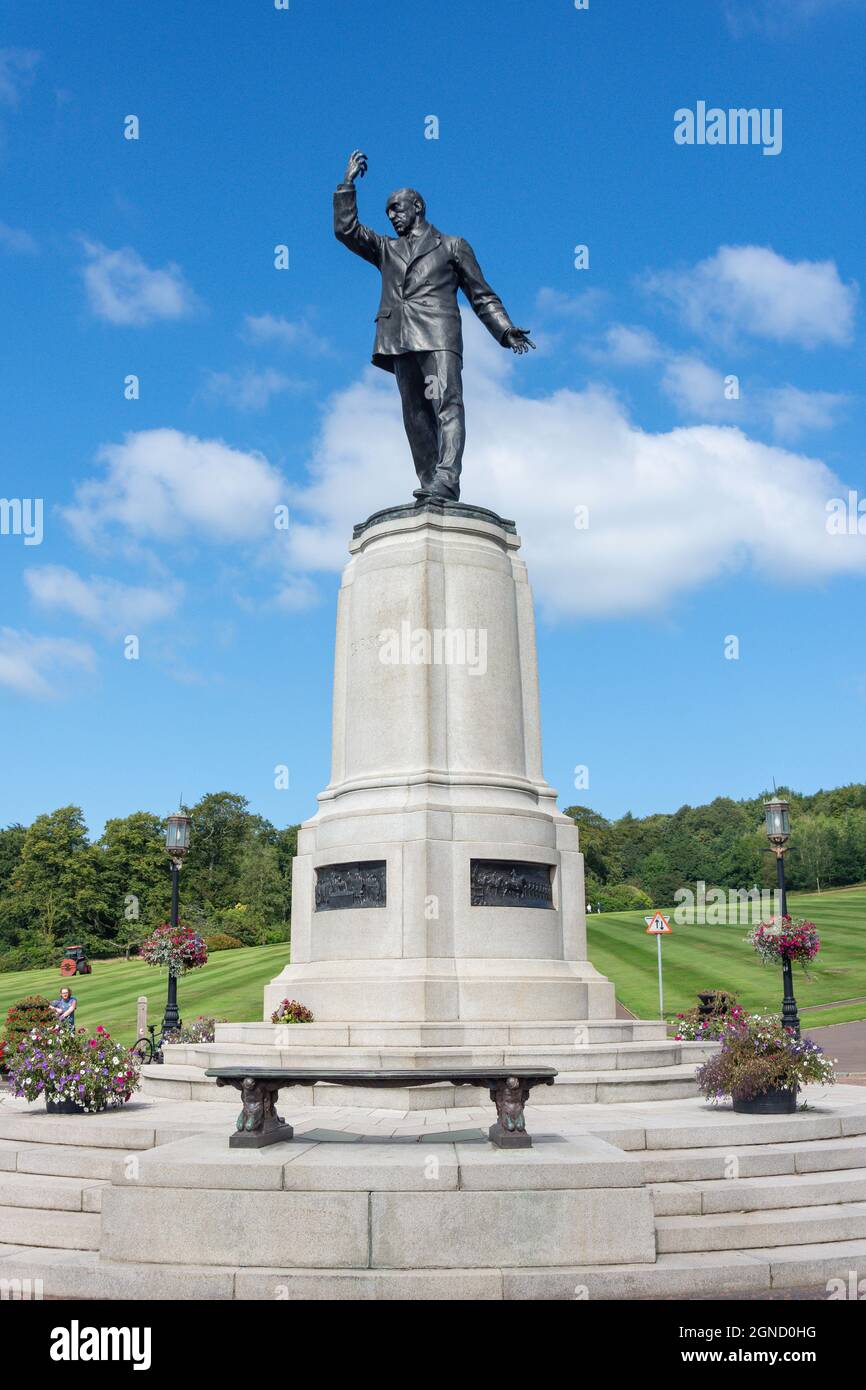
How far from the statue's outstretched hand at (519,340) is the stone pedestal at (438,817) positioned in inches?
114

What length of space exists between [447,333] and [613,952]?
34935 millimetres

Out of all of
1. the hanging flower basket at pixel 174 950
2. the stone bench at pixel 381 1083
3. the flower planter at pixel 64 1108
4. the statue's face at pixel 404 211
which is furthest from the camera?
the hanging flower basket at pixel 174 950

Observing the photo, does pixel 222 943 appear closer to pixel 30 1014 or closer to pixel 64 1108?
pixel 30 1014

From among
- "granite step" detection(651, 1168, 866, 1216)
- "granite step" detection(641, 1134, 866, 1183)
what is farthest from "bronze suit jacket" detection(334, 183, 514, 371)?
"granite step" detection(651, 1168, 866, 1216)

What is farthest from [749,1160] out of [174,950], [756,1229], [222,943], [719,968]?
[222,943]

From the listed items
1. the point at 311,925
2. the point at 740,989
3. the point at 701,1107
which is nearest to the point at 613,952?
the point at 740,989

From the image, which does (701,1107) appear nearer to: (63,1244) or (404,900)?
(404,900)

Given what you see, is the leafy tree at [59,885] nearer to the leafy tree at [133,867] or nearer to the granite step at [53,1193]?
the leafy tree at [133,867]

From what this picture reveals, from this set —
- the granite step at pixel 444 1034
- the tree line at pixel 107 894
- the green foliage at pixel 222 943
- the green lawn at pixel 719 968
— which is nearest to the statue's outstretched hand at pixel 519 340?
the granite step at pixel 444 1034

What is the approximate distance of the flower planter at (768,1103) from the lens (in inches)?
395

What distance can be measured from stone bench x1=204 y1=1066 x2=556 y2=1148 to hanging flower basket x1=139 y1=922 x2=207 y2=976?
12.8 meters

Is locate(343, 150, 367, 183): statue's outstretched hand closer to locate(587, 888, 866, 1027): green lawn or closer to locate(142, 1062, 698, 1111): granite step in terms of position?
locate(142, 1062, 698, 1111): granite step

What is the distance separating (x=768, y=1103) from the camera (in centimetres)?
1009

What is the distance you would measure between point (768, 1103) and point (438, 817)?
572 cm
